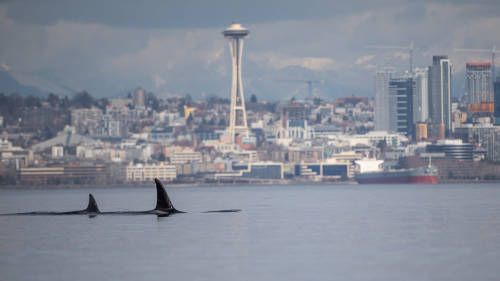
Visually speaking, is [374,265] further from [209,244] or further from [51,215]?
[51,215]

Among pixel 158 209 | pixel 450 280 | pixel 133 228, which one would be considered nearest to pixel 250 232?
pixel 133 228

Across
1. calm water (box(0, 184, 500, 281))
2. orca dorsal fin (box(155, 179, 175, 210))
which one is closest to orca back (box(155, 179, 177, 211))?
orca dorsal fin (box(155, 179, 175, 210))

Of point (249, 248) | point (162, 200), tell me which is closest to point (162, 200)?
point (162, 200)

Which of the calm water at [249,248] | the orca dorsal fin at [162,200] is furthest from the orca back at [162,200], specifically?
the calm water at [249,248]

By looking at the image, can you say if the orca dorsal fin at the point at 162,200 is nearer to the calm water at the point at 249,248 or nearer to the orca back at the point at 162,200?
the orca back at the point at 162,200

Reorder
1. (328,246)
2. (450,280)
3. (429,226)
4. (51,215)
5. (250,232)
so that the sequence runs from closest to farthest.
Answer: (450,280) → (328,246) → (250,232) → (429,226) → (51,215)

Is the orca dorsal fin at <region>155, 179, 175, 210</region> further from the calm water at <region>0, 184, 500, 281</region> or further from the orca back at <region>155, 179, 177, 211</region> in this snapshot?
the calm water at <region>0, 184, 500, 281</region>

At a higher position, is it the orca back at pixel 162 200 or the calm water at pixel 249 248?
the orca back at pixel 162 200

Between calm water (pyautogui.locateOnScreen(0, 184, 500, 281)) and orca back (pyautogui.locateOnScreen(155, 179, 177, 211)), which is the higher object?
orca back (pyautogui.locateOnScreen(155, 179, 177, 211))

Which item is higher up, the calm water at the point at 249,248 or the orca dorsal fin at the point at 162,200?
Answer: the orca dorsal fin at the point at 162,200

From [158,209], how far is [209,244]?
672 inches

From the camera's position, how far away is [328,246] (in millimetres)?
43688

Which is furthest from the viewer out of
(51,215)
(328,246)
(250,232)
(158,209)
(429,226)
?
(51,215)

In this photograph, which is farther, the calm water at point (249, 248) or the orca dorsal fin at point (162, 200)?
the orca dorsal fin at point (162, 200)
